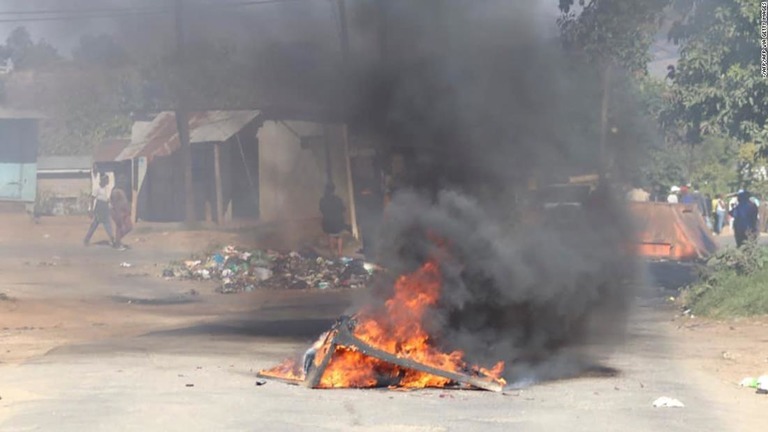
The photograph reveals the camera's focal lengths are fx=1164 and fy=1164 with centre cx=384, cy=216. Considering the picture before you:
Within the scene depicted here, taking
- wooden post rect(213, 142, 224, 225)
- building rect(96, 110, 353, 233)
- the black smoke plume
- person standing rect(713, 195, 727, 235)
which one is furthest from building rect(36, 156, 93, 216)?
the black smoke plume

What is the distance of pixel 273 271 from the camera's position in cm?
1844

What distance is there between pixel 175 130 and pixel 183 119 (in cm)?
298

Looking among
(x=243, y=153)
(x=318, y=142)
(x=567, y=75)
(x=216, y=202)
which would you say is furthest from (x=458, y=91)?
(x=216, y=202)

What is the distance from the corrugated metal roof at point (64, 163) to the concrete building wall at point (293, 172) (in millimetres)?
14675

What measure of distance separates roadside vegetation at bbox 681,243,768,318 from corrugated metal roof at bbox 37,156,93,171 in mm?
22519

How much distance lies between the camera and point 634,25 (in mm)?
18391

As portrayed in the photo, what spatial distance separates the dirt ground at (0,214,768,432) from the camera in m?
7.48

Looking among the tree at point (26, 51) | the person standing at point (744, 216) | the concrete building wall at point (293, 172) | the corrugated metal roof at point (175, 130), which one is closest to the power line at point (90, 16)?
the tree at point (26, 51)

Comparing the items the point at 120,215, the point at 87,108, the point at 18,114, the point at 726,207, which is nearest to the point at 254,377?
the point at 87,108

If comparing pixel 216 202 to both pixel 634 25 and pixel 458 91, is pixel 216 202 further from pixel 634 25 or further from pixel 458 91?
pixel 458 91

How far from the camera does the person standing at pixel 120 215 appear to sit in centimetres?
2483

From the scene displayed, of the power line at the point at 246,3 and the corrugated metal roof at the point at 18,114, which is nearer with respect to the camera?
the power line at the point at 246,3

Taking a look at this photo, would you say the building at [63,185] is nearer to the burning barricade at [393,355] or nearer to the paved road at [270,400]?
the paved road at [270,400]

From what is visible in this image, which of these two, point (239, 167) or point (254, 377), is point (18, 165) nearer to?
point (239, 167)
